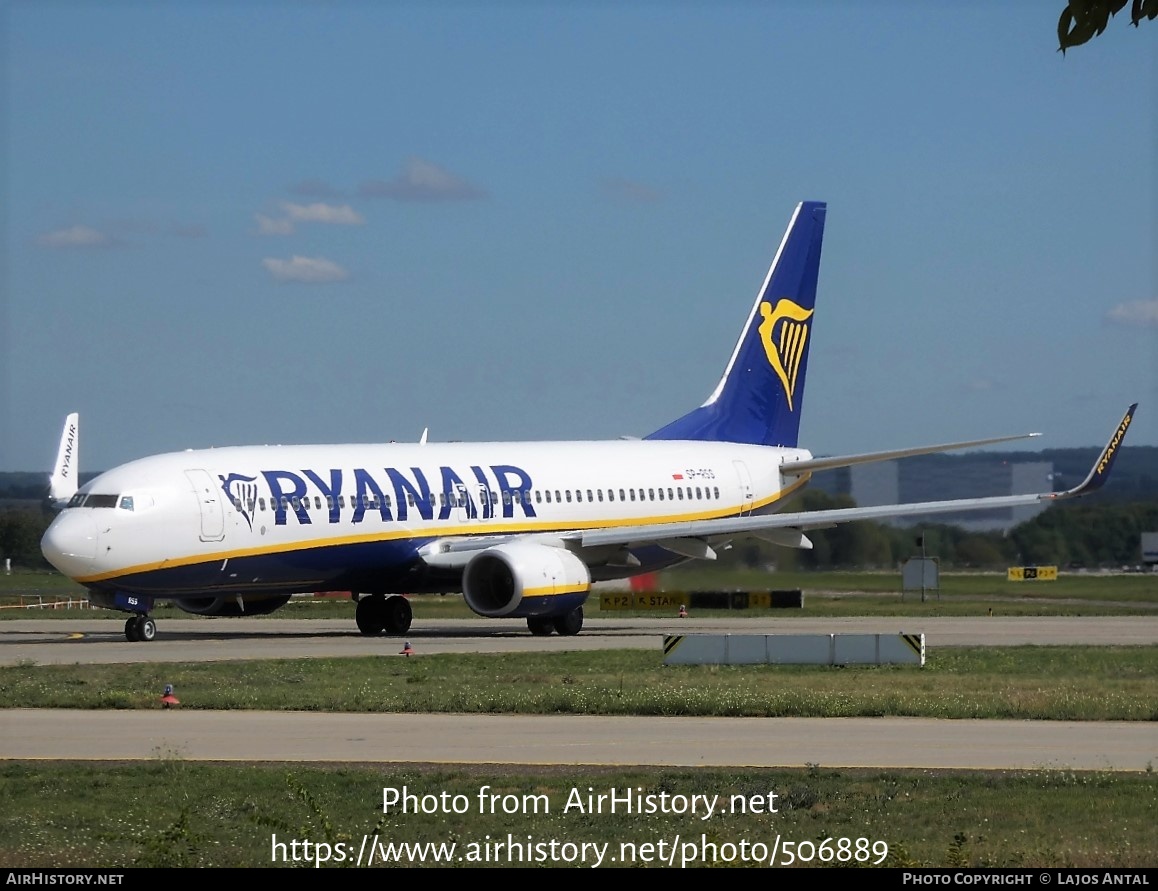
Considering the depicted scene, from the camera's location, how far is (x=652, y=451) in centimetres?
4553

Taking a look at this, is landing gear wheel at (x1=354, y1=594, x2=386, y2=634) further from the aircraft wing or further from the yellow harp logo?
the yellow harp logo

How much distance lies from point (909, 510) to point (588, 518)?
Result: 732 cm

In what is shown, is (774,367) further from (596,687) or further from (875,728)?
(875,728)

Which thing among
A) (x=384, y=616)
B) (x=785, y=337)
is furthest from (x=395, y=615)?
(x=785, y=337)

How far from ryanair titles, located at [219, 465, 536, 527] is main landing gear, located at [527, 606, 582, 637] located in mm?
2745

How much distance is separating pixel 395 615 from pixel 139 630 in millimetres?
6124

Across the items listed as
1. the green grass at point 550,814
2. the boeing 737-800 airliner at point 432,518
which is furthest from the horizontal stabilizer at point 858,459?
the green grass at point 550,814

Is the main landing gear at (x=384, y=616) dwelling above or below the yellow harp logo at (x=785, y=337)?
below

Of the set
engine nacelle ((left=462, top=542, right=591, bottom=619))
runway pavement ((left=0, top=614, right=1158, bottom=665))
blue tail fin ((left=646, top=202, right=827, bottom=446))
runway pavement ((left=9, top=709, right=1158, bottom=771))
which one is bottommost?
runway pavement ((left=0, top=614, right=1158, bottom=665))

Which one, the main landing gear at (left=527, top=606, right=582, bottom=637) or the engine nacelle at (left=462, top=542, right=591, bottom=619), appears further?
the main landing gear at (left=527, top=606, right=582, bottom=637)

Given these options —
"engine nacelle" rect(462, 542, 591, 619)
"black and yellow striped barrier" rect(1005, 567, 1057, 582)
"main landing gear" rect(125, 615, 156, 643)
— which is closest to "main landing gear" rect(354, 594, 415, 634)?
"engine nacelle" rect(462, 542, 591, 619)

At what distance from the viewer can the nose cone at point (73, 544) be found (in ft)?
114

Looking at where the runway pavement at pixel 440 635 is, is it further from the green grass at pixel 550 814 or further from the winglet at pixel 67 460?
the winglet at pixel 67 460

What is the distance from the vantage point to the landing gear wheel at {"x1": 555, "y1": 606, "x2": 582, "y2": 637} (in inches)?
1548
